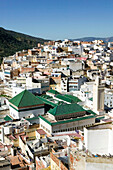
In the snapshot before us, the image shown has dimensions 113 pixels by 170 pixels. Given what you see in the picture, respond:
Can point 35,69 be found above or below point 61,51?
below

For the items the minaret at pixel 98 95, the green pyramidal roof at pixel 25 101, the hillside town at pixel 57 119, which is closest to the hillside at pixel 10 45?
the hillside town at pixel 57 119

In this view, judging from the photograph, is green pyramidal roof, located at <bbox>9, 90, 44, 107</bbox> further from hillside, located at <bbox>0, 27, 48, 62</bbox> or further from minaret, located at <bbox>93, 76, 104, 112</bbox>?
hillside, located at <bbox>0, 27, 48, 62</bbox>

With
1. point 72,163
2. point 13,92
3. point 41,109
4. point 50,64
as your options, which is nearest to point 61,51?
point 50,64

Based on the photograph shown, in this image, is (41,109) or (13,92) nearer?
(41,109)

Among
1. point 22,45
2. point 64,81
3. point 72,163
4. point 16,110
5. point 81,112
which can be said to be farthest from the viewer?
point 22,45

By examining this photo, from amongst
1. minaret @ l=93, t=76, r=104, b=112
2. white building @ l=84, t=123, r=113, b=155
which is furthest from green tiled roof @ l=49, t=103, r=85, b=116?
white building @ l=84, t=123, r=113, b=155

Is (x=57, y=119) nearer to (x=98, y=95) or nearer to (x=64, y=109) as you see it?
(x=64, y=109)

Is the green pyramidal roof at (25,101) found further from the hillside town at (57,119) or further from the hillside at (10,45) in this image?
the hillside at (10,45)

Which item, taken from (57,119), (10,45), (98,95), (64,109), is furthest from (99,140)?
(10,45)

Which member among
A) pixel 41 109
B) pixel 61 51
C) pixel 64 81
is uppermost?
pixel 61 51

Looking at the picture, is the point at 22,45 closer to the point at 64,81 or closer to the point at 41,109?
the point at 64,81
